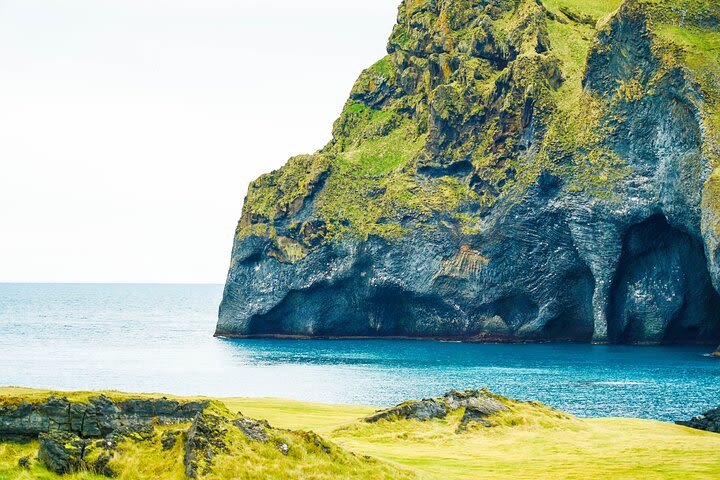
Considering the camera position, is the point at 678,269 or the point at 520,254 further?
the point at 520,254

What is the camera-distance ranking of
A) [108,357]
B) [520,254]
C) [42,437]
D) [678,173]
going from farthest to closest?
[520,254]
[108,357]
[678,173]
[42,437]

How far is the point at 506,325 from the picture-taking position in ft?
440

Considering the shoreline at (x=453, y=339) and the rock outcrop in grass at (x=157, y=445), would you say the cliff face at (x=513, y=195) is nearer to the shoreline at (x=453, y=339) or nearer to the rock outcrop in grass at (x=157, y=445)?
the shoreline at (x=453, y=339)

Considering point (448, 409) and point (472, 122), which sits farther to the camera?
point (472, 122)

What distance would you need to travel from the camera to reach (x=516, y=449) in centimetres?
3525

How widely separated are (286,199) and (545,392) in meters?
85.4

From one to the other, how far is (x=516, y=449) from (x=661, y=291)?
294 feet

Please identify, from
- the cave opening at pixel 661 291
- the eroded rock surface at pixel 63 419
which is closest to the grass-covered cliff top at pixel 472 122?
the cave opening at pixel 661 291

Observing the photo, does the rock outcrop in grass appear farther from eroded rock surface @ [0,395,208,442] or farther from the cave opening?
the cave opening

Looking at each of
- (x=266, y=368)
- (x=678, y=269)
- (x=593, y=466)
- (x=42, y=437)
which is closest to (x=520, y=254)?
(x=678, y=269)

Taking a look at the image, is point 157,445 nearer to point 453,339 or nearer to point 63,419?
point 63,419

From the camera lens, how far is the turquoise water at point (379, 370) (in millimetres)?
74688

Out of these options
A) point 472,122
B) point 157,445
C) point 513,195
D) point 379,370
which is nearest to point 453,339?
point 513,195

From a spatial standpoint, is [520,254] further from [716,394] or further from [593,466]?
[593,466]
